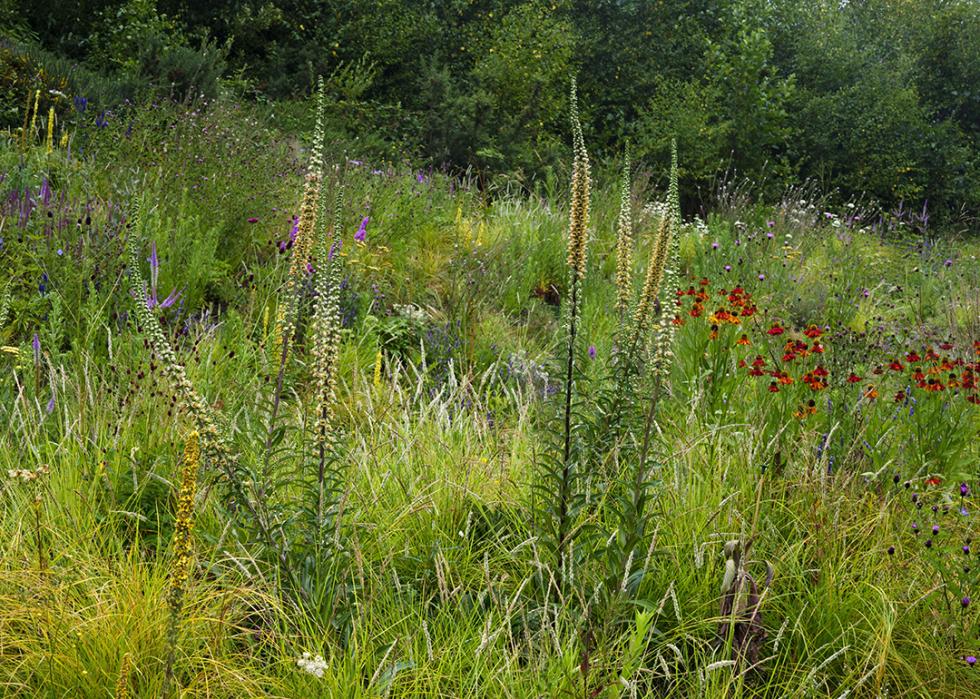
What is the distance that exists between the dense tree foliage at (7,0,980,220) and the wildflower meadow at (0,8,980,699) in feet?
26.8

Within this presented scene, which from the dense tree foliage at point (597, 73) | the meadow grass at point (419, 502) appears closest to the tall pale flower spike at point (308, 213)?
the meadow grass at point (419, 502)

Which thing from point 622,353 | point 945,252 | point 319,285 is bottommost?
point 945,252

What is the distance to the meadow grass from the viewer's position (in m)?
2.33

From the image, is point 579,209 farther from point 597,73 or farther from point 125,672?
point 597,73

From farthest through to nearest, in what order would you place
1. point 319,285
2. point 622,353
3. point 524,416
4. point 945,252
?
point 945,252 → point 524,416 → point 622,353 → point 319,285

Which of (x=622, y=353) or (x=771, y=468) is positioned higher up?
(x=622, y=353)

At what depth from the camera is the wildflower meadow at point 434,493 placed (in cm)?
231

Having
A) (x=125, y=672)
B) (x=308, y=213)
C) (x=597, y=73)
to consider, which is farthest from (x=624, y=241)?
(x=597, y=73)

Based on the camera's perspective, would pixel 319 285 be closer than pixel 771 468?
Yes

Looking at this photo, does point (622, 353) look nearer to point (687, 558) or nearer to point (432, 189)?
point (687, 558)

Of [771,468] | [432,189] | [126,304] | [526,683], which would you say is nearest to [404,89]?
[432,189]

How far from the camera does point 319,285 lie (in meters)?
2.27

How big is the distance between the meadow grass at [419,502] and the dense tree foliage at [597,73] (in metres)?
7.69

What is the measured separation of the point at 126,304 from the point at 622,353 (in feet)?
9.19
